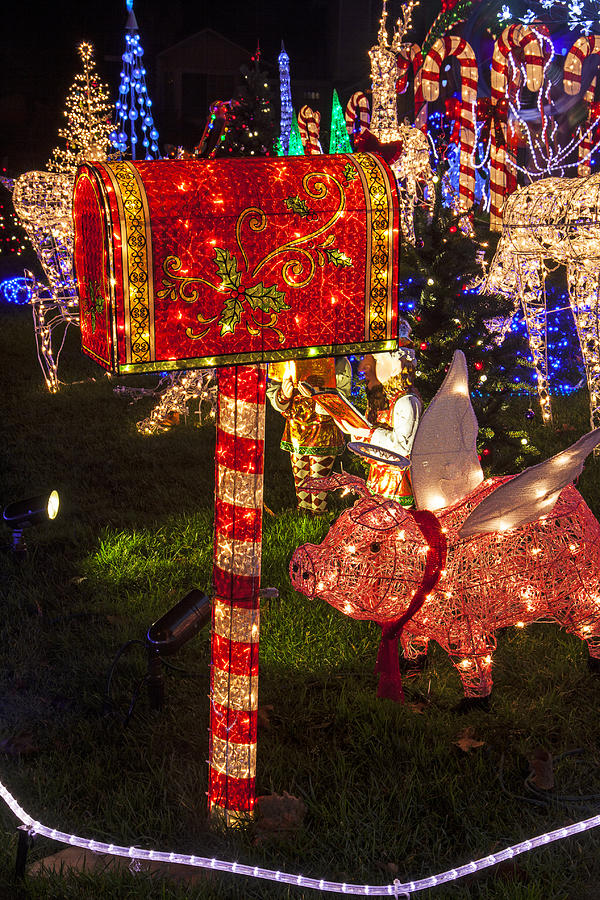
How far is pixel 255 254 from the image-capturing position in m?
2.40

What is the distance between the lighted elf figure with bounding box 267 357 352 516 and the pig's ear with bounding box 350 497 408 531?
2422 mm

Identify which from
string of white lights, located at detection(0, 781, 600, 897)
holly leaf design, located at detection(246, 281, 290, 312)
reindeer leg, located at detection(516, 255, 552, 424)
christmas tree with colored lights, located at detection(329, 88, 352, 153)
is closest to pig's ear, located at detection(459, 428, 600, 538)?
string of white lights, located at detection(0, 781, 600, 897)

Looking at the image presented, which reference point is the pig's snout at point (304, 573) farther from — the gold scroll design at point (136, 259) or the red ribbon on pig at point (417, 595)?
the gold scroll design at point (136, 259)

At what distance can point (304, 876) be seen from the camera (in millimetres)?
2730

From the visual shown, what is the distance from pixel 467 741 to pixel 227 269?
227 cm

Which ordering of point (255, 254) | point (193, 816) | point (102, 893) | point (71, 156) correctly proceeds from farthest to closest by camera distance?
1. point (71, 156)
2. point (193, 816)
3. point (102, 893)
4. point (255, 254)

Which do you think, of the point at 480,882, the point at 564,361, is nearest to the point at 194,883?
the point at 480,882

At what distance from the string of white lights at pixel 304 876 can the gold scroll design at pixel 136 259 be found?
5.24 ft

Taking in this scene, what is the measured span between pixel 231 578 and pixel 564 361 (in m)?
8.57

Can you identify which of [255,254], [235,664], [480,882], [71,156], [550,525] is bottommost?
[480,882]

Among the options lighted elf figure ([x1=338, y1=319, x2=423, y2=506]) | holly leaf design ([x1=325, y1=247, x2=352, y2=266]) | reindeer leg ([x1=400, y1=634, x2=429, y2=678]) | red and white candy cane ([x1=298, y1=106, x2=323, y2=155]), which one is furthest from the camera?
red and white candy cane ([x1=298, y1=106, x2=323, y2=155])

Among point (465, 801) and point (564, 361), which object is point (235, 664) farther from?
point (564, 361)

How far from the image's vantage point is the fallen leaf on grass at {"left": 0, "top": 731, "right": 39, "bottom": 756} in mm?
3463

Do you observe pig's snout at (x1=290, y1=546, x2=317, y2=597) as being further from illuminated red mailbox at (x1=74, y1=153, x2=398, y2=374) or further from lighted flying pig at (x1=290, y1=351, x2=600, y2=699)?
illuminated red mailbox at (x1=74, y1=153, x2=398, y2=374)
